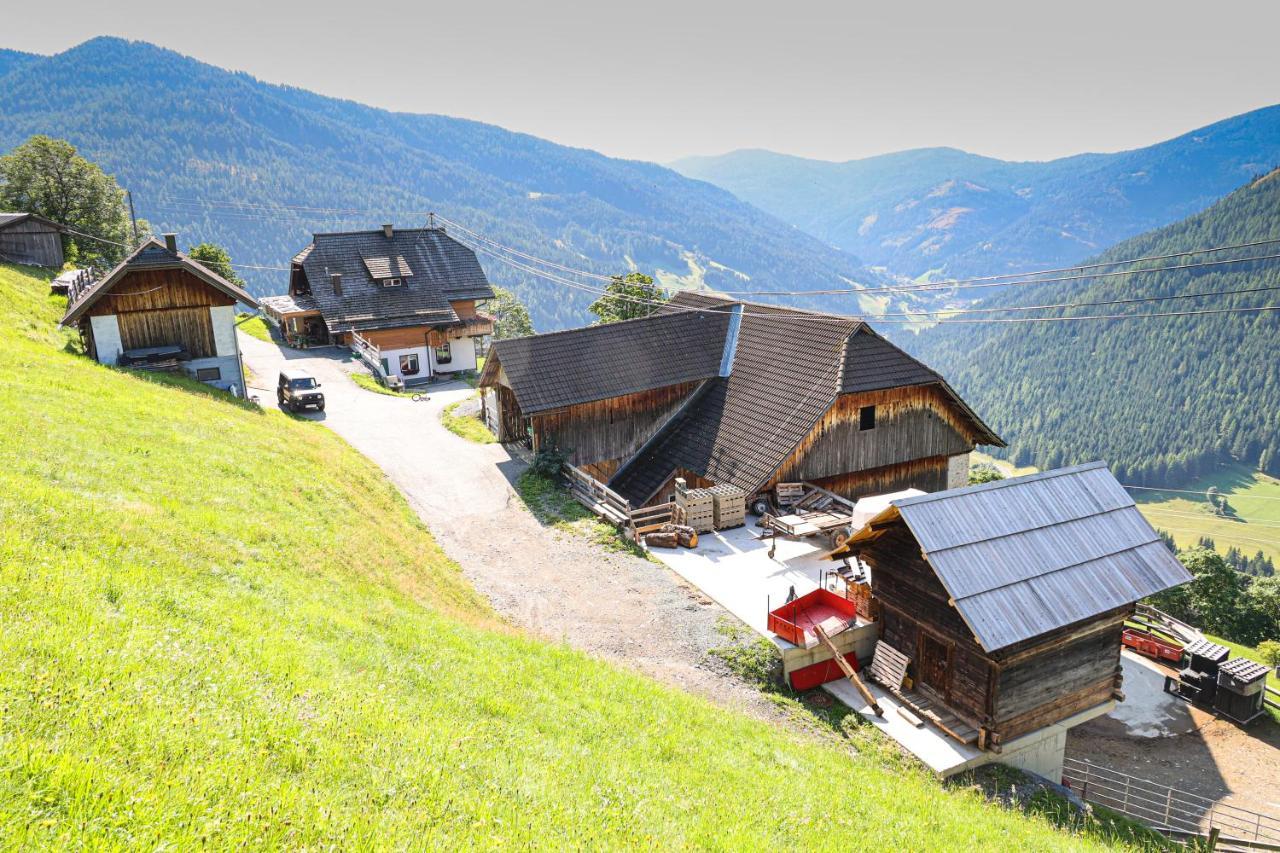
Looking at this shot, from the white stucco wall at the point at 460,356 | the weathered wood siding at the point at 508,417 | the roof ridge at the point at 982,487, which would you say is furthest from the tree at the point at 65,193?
the roof ridge at the point at 982,487

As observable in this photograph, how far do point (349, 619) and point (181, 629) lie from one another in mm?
3553

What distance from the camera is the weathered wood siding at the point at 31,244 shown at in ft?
150

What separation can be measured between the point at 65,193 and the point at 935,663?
66.4 m

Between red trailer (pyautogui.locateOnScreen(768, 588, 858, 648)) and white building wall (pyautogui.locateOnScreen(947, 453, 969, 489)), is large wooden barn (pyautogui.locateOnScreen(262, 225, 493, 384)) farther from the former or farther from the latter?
red trailer (pyautogui.locateOnScreen(768, 588, 858, 648))

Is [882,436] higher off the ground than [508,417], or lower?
lower

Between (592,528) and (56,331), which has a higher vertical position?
(56,331)

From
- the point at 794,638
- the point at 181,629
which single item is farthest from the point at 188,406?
the point at 794,638

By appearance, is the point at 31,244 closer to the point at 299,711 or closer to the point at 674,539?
the point at 674,539

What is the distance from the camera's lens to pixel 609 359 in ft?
105

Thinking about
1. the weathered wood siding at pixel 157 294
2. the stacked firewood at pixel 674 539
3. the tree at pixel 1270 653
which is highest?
the weathered wood siding at pixel 157 294

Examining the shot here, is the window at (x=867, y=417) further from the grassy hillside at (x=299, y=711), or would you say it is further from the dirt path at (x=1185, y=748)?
the grassy hillside at (x=299, y=711)

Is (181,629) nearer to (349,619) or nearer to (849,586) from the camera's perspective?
(349,619)

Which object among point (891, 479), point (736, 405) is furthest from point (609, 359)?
point (891, 479)

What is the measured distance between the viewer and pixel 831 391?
27.0 metres
